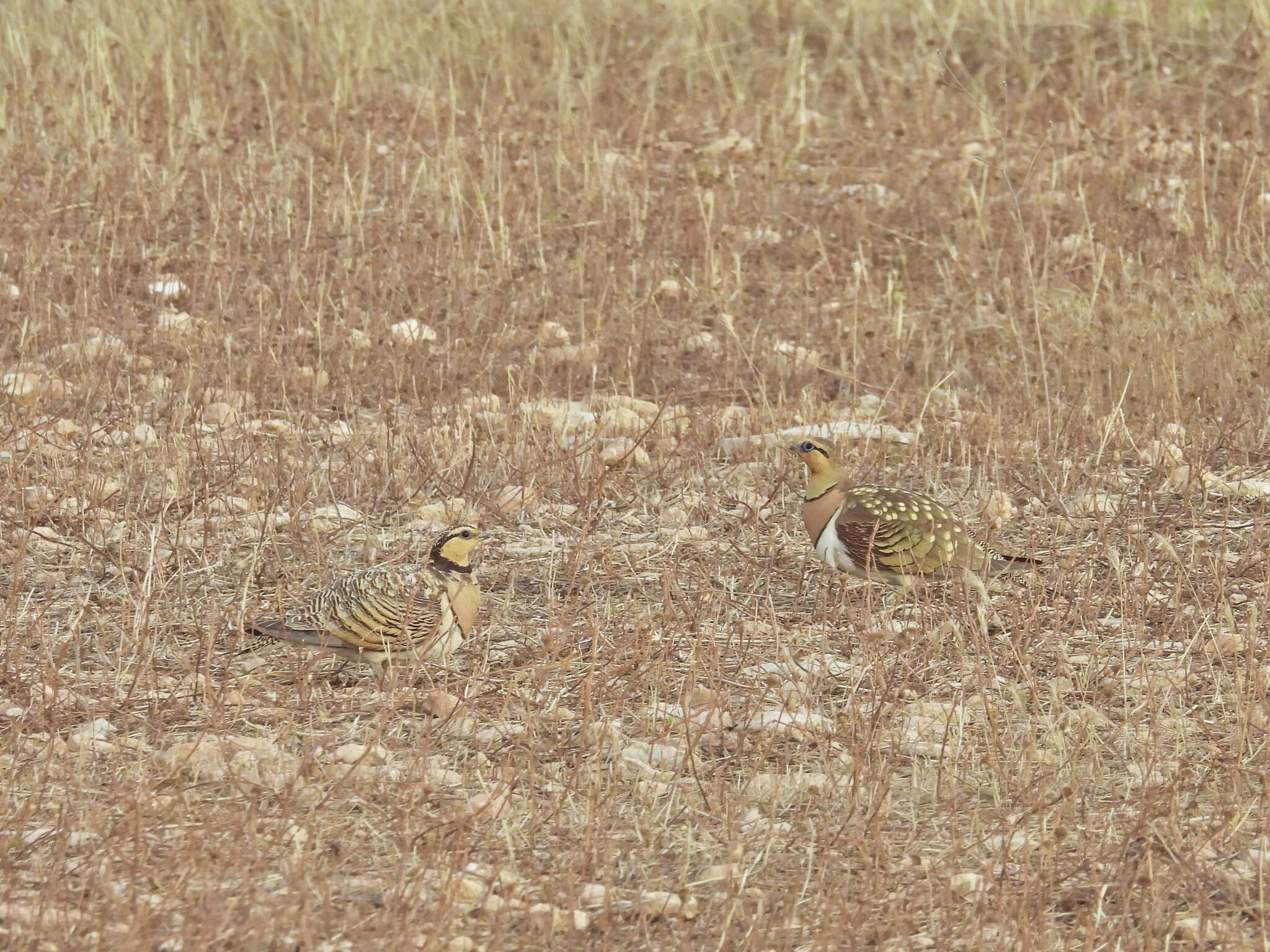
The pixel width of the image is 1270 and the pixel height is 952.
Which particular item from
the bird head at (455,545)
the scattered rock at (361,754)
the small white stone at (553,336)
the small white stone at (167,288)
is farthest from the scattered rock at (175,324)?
the scattered rock at (361,754)

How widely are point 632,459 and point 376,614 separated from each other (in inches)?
91.5

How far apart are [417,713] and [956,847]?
1584 mm

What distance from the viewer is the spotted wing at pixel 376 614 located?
15.2ft

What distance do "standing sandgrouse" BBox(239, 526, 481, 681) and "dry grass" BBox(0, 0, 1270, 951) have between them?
0.12 metres

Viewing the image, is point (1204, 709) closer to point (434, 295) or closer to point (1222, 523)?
point (1222, 523)

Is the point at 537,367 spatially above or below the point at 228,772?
below

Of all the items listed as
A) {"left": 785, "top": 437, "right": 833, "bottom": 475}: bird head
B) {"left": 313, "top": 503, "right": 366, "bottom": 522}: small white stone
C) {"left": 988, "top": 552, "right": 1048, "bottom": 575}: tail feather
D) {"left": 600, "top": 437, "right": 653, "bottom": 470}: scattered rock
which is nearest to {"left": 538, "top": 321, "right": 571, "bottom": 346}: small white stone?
{"left": 600, "top": 437, "right": 653, "bottom": 470}: scattered rock

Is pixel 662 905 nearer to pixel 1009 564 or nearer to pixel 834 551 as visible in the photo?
pixel 834 551

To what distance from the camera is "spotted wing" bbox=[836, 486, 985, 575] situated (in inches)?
211

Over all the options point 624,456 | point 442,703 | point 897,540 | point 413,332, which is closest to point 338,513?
point 624,456

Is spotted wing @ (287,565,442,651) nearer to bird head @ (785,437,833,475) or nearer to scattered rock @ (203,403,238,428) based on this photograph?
bird head @ (785,437,833,475)

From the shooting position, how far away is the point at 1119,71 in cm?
1221

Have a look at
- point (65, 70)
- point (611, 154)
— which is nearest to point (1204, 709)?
point (611, 154)

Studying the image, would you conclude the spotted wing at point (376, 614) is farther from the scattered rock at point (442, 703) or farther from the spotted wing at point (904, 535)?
the spotted wing at point (904, 535)
